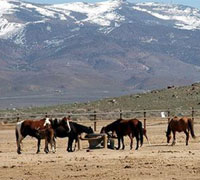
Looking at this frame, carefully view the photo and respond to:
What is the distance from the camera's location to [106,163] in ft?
80.3

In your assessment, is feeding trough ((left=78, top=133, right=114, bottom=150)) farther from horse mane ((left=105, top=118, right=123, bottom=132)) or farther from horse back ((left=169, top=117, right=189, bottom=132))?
horse back ((left=169, top=117, right=189, bottom=132))

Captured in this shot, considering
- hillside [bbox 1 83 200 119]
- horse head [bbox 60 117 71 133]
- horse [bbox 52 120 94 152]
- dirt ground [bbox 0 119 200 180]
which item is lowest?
hillside [bbox 1 83 200 119]

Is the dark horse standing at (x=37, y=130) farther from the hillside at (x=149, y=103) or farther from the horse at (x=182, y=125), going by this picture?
the hillside at (x=149, y=103)

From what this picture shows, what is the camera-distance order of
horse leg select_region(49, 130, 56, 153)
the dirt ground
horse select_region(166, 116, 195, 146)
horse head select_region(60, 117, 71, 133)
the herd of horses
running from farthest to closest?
horse select_region(166, 116, 195, 146)
horse head select_region(60, 117, 71, 133)
the herd of horses
horse leg select_region(49, 130, 56, 153)
the dirt ground

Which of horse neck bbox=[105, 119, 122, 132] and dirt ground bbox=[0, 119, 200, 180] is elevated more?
horse neck bbox=[105, 119, 122, 132]

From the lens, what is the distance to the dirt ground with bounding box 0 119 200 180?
21766 mm

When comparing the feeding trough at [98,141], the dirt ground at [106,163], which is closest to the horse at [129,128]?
the feeding trough at [98,141]

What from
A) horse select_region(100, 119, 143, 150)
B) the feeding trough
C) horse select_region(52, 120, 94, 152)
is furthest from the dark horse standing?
horse select_region(100, 119, 143, 150)

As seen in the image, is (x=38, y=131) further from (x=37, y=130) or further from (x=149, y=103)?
(x=149, y=103)

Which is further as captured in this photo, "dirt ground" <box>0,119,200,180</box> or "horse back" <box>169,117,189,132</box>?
"horse back" <box>169,117,189,132</box>

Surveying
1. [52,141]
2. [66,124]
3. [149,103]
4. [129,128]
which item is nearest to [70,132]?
[66,124]

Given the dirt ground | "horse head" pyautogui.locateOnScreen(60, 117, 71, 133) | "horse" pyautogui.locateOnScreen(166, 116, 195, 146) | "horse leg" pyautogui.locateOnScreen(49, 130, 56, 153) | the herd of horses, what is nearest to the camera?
the dirt ground

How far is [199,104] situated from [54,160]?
37.6 metres

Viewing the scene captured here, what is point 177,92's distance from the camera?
236 feet
